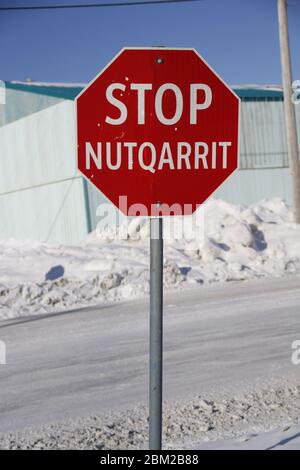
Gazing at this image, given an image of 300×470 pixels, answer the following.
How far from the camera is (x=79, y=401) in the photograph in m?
6.21

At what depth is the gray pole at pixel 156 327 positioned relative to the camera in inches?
116

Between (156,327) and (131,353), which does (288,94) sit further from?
(156,327)

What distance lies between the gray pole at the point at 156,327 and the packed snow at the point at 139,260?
360 inches

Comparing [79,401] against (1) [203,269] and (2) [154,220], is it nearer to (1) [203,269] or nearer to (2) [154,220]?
(2) [154,220]

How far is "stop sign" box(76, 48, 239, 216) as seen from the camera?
9.58ft

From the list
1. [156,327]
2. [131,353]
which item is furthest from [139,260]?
[156,327]

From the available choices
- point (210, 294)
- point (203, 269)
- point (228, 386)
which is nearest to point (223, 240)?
point (203, 269)

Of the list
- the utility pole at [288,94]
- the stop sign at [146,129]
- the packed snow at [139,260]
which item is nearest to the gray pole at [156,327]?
the stop sign at [146,129]

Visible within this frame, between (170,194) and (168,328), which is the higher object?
(168,328)

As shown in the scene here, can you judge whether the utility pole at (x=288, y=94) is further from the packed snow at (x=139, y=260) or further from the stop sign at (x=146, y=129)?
the stop sign at (x=146, y=129)

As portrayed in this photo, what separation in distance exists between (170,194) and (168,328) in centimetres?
676

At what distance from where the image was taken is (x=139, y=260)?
50.9 ft

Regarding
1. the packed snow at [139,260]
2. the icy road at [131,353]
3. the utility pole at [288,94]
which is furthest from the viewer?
the utility pole at [288,94]

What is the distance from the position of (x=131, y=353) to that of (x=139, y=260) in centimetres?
752
